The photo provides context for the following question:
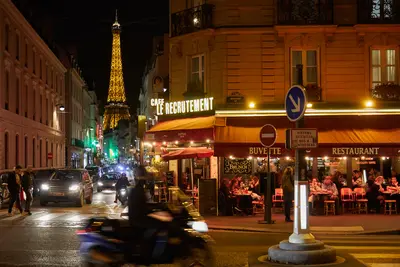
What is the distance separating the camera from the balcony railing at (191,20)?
23.7 metres

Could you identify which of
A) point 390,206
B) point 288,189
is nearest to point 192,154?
point 288,189

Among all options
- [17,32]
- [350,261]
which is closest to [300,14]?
[350,261]

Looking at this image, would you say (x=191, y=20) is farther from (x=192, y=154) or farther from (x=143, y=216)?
(x=143, y=216)

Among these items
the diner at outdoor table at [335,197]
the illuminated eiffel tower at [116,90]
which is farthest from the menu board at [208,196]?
the illuminated eiffel tower at [116,90]

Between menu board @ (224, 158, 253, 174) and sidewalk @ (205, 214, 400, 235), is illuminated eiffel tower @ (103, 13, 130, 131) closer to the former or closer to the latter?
menu board @ (224, 158, 253, 174)

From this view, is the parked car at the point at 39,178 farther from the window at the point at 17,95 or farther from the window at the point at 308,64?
the window at the point at 308,64

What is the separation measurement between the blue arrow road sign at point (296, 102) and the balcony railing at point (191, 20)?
39.2 ft

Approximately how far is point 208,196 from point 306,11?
806 centimetres

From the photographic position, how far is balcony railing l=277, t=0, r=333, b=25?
23000 millimetres

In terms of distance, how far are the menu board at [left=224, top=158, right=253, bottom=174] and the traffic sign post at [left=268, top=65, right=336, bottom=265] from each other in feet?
39.2

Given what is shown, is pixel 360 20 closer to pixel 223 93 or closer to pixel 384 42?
pixel 384 42

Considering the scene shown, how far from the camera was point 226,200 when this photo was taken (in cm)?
2091

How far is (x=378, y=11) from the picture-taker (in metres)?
23.2

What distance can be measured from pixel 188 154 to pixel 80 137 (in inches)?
2387
